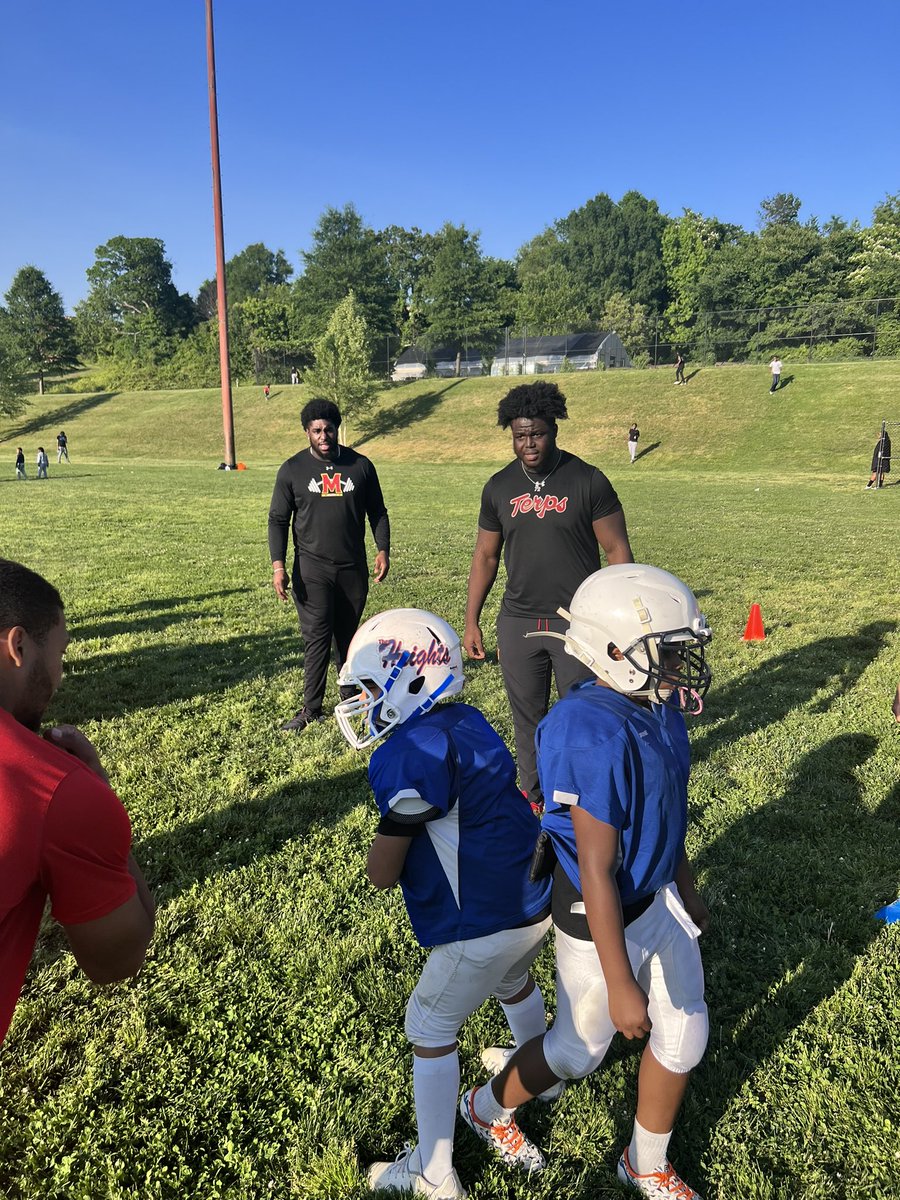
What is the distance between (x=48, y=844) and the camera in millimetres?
1435

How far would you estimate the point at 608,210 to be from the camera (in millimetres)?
103688

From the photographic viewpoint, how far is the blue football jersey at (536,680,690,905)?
6.10ft

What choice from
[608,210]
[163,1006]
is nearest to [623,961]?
[163,1006]

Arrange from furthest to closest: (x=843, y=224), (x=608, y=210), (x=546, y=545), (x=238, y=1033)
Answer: (x=608, y=210), (x=843, y=224), (x=546, y=545), (x=238, y=1033)

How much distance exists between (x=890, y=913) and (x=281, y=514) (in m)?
4.67

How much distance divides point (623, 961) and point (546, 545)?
8.17 ft

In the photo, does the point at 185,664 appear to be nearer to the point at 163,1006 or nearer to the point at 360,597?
the point at 360,597

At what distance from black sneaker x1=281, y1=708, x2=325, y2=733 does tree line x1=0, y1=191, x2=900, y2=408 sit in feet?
155

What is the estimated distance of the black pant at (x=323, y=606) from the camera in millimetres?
5523

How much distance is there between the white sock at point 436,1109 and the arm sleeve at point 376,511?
4.13m

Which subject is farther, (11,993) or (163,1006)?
(163,1006)

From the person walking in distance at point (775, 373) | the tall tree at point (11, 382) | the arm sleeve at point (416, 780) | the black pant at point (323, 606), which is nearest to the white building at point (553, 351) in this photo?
the person walking in distance at point (775, 373)

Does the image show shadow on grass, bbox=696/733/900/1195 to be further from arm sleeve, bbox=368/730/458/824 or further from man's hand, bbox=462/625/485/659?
man's hand, bbox=462/625/485/659

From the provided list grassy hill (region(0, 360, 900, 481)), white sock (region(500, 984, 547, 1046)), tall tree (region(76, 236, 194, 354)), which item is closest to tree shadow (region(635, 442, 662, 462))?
grassy hill (region(0, 360, 900, 481))
